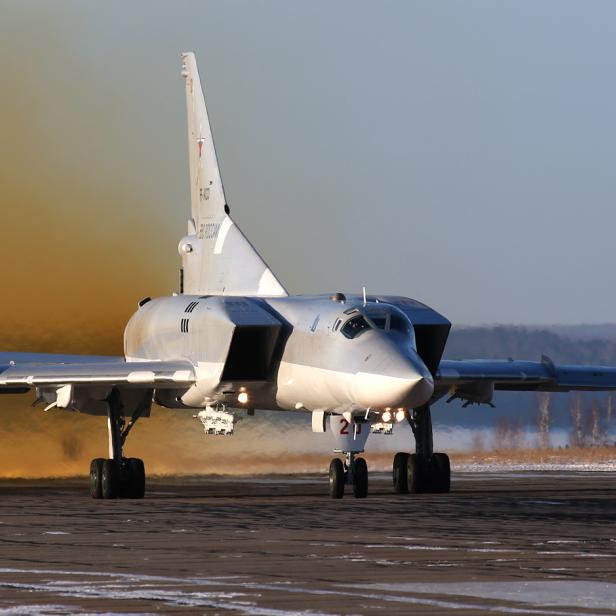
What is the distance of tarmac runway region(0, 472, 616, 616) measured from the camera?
12.1m

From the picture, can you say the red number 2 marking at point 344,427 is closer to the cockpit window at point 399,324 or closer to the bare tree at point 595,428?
the cockpit window at point 399,324

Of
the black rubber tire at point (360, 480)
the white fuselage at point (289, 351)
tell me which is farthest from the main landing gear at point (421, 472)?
the black rubber tire at point (360, 480)

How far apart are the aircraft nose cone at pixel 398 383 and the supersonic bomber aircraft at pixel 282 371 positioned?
0.02 m

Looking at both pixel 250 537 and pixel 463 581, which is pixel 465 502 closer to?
pixel 250 537

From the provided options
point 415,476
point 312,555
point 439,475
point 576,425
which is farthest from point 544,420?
point 312,555

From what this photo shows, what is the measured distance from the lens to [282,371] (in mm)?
28984

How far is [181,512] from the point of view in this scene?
22719 millimetres

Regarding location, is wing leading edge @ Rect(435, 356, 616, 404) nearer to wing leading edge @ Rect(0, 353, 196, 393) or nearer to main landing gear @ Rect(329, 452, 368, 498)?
main landing gear @ Rect(329, 452, 368, 498)

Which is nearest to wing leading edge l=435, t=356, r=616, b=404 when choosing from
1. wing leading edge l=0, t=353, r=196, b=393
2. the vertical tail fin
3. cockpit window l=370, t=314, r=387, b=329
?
cockpit window l=370, t=314, r=387, b=329

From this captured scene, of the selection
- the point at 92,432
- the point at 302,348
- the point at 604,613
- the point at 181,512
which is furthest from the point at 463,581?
the point at 92,432

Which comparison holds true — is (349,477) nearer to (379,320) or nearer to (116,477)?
(379,320)

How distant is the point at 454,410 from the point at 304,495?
9.78 m

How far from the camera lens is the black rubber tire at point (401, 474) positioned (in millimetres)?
29562

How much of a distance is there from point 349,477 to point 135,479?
4.30m
